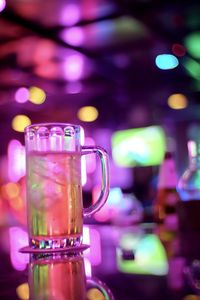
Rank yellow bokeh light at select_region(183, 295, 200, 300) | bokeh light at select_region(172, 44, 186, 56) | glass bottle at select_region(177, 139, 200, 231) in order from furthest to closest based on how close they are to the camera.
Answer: bokeh light at select_region(172, 44, 186, 56), glass bottle at select_region(177, 139, 200, 231), yellow bokeh light at select_region(183, 295, 200, 300)

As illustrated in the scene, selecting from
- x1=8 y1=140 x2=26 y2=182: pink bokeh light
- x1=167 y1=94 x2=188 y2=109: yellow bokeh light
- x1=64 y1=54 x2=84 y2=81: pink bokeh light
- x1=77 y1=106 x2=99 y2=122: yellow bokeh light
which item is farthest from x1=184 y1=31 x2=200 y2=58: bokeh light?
x1=8 y1=140 x2=26 y2=182: pink bokeh light

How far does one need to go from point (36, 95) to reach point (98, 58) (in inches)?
71.2

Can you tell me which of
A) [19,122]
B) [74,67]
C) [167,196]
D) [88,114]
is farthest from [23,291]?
[19,122]

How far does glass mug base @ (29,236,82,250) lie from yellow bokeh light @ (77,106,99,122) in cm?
586

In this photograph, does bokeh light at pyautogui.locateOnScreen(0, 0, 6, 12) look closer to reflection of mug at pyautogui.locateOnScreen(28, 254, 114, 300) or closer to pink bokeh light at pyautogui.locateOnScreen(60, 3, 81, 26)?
pink bokeh light at pyautogui.locateOnScreen(60, 3, 81, 26)

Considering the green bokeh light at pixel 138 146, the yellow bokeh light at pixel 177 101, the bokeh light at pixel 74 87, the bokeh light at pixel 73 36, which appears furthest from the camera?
the green bokeh light at pixel 138 146

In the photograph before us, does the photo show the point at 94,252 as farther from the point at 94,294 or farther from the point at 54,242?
the point at 94,294

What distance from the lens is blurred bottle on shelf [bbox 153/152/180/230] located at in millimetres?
1083

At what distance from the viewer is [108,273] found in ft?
1.59

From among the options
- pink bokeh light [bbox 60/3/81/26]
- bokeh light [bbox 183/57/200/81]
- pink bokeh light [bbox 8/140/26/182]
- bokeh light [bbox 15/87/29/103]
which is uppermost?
bokeh light [bbox 15/87/29/103]

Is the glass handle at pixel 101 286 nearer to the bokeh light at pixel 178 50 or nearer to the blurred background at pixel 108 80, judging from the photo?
the blurred background at pixel 108 80

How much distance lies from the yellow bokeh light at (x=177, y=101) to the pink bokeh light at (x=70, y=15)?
9.63 feet

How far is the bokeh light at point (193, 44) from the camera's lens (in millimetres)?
3730

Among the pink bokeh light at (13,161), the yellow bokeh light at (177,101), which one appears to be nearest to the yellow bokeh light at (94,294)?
the yellow bokeh light at (177,101)
